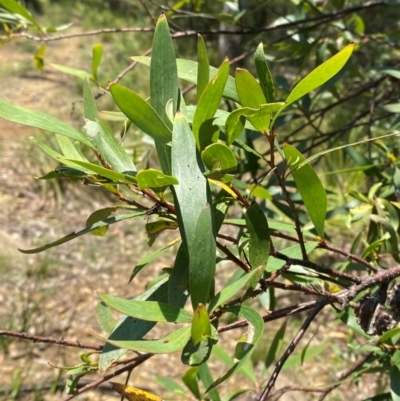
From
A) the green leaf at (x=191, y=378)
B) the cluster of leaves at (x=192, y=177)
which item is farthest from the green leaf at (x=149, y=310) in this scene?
the green leaf at (x=191, y=378)

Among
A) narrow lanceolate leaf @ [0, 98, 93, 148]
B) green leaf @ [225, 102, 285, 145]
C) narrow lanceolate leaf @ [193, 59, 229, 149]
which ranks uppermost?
narrow lanceolate leaf @ [0, 98, 93, 148]

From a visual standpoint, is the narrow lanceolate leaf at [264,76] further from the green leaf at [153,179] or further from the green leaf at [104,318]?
the green leaf at [104,318]

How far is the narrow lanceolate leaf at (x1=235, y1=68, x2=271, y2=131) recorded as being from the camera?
32 centimetres

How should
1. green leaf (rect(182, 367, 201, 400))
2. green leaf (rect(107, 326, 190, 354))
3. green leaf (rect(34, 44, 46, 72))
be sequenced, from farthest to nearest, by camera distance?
green leaf (rect(34, 44, 46, 72)), green leaf (rect(182, 367, 201, 400)), green leaf (rect(107, 326, 190, 354))

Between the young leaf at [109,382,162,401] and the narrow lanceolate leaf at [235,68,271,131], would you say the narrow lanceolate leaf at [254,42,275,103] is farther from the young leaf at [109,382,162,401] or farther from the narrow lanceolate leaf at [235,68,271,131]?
the young leaf at [109,382,162,401]

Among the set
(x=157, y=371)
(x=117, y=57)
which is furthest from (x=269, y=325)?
(x=117, y=57)

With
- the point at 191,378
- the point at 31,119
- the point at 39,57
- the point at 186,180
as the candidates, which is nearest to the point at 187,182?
the point at 186,180

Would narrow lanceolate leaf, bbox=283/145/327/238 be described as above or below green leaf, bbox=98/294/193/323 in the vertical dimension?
above

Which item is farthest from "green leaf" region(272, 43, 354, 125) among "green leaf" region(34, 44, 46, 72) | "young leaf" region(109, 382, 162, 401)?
"green leaf" region(34, 44, 46, 72)

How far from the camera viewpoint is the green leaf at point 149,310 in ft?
0.94

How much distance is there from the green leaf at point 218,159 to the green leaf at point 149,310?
9 centimetres

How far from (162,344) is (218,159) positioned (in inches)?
4.7

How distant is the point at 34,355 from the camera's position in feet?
6.55

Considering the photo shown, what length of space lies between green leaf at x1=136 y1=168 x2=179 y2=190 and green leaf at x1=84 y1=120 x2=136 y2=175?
0.05 meters
